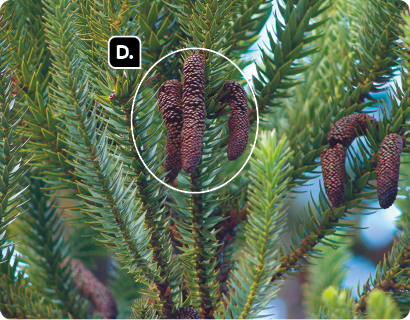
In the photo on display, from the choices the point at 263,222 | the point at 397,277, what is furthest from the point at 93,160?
the point at 397,277

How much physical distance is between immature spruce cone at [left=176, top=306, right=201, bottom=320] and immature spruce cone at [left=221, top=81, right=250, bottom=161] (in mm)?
188

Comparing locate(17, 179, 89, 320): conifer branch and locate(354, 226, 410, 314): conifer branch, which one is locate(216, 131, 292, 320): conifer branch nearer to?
locate(354, 226, 410, 314): conifer branch

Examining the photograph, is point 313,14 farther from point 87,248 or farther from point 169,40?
point 87,248

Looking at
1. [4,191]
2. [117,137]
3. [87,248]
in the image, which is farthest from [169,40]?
[87,248]

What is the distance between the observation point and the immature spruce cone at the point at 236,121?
395mm

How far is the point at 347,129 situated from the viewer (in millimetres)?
460

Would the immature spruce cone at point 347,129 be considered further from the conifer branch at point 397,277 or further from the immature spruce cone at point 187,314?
the immature spruce cone at point 187,314

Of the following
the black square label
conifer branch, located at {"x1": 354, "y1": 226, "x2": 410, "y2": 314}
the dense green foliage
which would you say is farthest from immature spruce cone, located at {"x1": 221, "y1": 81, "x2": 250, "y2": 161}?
conifer branch, located at {"x1": 354, "y1": 226, "x2": 410, "y2": 314}

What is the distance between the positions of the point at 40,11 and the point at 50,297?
50 centimetres

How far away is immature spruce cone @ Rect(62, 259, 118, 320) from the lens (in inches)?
22.8

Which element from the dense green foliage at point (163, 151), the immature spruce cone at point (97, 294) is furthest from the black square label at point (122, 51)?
the immature spruce cone at point (97, 294)

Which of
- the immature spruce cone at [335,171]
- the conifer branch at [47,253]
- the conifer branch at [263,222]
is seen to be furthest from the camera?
the conifer branch at [47,253]

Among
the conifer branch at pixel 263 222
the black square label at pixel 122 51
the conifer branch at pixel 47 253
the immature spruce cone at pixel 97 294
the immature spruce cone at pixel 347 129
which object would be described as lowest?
the immature spruce cone at pixel 97 294

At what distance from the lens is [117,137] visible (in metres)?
0.38
